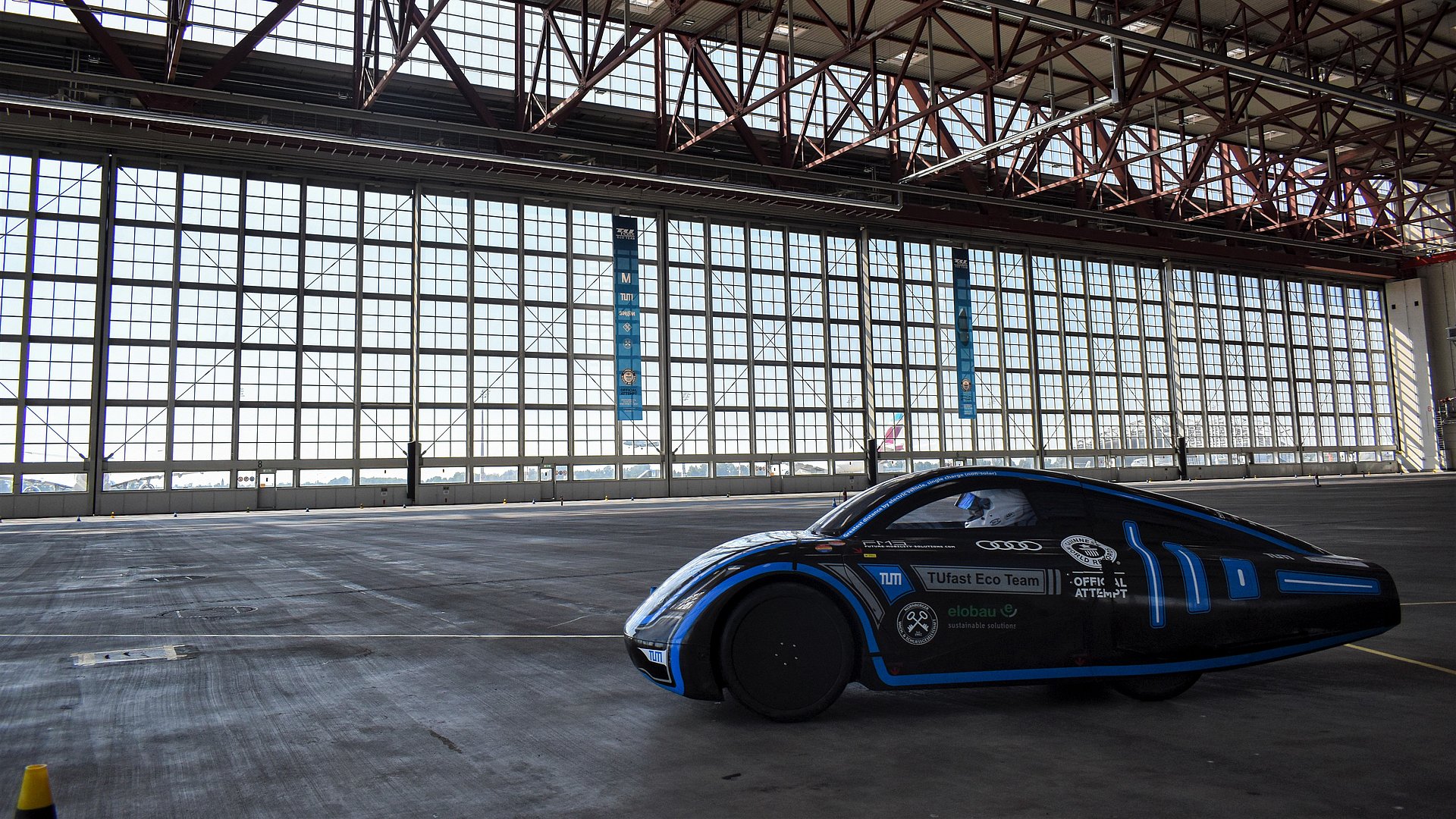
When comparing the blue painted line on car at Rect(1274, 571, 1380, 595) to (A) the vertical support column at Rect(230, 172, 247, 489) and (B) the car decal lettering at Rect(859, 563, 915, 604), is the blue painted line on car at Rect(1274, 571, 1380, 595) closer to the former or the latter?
(B) the car decal lettering at Rect(859, 563, 915, 604)

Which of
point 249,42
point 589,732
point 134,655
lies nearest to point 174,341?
point 249,42

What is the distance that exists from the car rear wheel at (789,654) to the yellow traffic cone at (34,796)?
9.10 feet

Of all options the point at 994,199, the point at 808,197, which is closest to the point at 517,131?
the point at 808,197

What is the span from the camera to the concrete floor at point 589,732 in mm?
3516

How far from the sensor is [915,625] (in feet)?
15.3

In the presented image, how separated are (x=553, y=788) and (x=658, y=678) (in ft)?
3.46

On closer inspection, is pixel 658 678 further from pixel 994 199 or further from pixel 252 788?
pixel 994 199

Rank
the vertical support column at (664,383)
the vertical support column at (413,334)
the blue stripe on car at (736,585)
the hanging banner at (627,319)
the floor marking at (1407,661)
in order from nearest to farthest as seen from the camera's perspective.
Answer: the blue stripe on car at (736,585) < the floor marking at (1407,661) < the vertical support column at (413,334) < the hanging banner at (627,319) < the vertical support column at (664,383)

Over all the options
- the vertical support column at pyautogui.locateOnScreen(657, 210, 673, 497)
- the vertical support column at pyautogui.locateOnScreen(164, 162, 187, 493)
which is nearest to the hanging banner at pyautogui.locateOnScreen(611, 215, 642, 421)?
the vertical support column at pyautogui.locateOnScreen(657, 210, 673, 497)

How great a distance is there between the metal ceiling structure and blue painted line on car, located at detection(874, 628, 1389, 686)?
2011cm

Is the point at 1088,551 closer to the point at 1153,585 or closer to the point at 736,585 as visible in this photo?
the point at 1153,585

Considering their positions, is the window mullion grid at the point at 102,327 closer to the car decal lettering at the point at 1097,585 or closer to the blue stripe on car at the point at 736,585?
the blue stripe on car at the point at 736,585

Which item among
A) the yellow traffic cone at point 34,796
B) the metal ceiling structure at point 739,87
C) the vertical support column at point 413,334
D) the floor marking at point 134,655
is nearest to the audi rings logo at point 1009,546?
the yellow traffic cone at point 34,796

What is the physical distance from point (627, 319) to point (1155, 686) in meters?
42.2
